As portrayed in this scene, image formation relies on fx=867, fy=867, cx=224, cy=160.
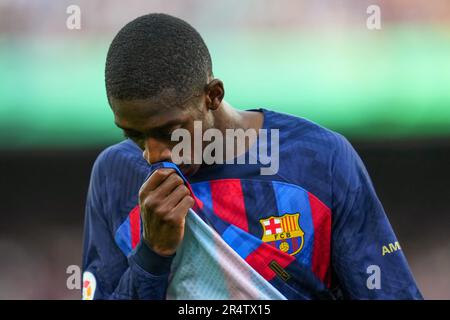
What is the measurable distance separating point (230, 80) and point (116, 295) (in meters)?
1.52

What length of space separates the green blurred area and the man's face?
143 centimetres

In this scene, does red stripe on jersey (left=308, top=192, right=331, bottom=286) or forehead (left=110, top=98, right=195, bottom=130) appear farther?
red stripe on jersey (left=308, top=192, right=331, bottom=286)

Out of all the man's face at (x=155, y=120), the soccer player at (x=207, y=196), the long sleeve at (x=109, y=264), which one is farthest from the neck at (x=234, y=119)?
the long sleeve at (x=109, y=264)

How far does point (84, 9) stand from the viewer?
3635mm

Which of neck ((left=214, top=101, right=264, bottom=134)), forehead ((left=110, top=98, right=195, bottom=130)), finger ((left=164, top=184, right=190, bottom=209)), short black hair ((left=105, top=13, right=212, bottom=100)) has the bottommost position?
Answer: finger ((left=164, top=184, right=190, bottom=209))

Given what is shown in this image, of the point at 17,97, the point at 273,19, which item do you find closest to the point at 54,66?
the point at 17,97

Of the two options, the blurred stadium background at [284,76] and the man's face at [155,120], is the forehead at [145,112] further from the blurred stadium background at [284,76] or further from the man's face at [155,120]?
the blurred stadium background at [284,76]

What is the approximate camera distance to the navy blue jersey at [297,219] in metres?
2.21

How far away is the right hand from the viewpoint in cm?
204

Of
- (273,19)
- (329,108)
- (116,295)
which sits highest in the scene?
(273,19)

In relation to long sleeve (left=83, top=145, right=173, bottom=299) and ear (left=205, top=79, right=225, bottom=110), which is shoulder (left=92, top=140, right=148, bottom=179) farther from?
ear (left=205, top=79, right=225, bottom=110)

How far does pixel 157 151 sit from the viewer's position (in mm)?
2076

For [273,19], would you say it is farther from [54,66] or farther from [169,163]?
[169,163]

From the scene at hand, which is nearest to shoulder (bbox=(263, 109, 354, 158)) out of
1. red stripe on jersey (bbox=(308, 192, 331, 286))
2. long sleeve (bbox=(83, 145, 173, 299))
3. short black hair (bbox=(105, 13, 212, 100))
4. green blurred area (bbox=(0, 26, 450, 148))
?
red stripe on jersey (bbox=(308, 192, 331, 286))
